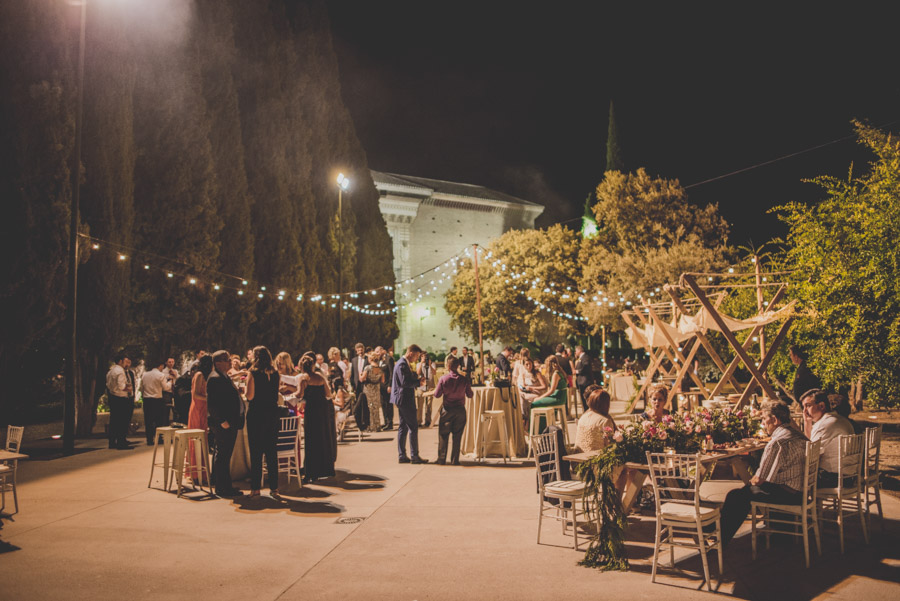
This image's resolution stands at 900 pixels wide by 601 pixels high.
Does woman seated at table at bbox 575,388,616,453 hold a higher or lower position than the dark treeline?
lower

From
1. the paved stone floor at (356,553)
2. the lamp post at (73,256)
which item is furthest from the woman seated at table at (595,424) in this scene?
the lamp post at (73,256)

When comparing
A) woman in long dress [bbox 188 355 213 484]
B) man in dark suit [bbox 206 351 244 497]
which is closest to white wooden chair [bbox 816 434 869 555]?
man in dark suit [bbox 206 351 244 497]

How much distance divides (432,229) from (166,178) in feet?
123

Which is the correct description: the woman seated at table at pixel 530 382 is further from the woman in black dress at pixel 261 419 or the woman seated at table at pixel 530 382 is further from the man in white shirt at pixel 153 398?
the man in white shirt at pixel 153 398

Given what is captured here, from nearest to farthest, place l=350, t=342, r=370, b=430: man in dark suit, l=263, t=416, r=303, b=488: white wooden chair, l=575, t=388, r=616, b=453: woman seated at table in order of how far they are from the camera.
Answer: l=575, t=388, r=616, b=453: woman seated at table, l=263, t=416, r=303, b=488: white wooden chair, l=350, t=342, r=370, b=430: man in dark suit

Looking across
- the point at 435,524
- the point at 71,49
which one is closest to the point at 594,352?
the point at 71,49

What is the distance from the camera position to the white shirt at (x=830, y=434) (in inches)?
253

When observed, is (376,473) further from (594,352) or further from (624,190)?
(594,352)

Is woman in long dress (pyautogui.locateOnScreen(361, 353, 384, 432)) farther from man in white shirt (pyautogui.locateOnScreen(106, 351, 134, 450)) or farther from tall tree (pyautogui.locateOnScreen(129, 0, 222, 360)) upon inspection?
tall tree (pyautogui.locateOnScreen(129, 0, 222, 360))

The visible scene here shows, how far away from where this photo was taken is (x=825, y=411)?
6723 millimetres

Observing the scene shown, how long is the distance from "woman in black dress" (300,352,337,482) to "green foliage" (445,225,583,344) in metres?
27.9

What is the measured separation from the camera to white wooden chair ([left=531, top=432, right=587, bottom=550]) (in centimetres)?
605

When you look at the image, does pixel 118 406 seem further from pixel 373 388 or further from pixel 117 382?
pixel 373 388

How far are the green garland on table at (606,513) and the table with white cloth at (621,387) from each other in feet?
57.9
